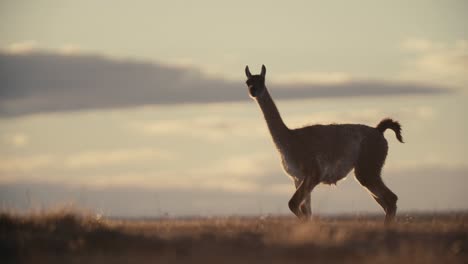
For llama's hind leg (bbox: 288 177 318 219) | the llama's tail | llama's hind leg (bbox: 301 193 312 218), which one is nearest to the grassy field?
llama's hind leg (bbox: 288 177 318 219)

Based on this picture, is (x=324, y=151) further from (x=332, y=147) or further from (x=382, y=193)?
(x=382, y=193)

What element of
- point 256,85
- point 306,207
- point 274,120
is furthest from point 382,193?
point 256,85

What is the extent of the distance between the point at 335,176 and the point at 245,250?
733cm

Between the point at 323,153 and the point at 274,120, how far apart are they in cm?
132

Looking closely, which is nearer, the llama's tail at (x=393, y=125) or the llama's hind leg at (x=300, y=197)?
the llama's hind leg at (x=300, y=197)

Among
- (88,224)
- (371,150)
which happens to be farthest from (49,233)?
(371,150)

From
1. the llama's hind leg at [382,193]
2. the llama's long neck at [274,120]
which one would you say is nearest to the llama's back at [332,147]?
the llama's long neck at [274,120]

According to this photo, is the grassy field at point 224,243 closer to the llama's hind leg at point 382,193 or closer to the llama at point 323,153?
the llama at point 323,153

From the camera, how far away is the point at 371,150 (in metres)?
21.0

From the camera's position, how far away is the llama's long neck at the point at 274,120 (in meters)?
20.0

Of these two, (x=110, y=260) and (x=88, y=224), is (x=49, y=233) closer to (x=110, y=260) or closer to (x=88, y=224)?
(x=88, y=224)

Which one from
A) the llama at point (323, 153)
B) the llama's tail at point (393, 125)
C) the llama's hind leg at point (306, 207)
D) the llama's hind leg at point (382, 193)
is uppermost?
the llama's tail at point (393, 125)

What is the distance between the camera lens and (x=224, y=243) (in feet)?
45.6

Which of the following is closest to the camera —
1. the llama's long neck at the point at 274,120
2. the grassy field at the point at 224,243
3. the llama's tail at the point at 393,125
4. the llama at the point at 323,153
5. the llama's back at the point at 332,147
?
the grassy field at the point at 224,243
